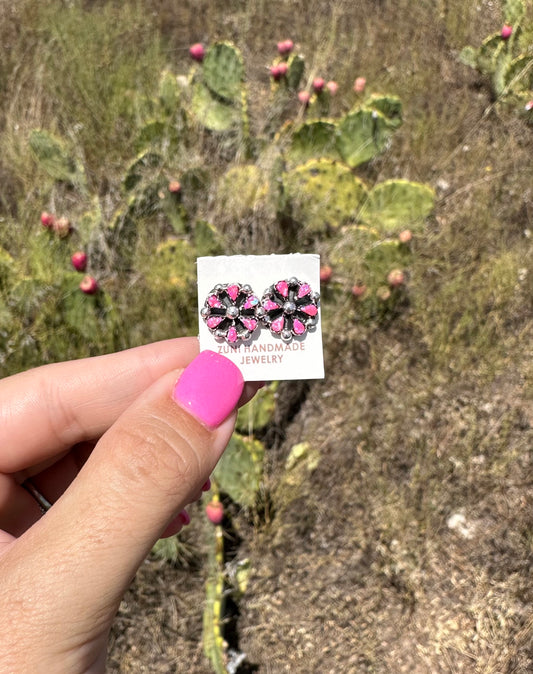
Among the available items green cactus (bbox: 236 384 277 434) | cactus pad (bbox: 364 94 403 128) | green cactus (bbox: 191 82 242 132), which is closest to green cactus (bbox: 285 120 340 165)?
cactus pad (bbox: 364 94 403 128)

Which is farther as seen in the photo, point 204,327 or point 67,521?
point 204,327

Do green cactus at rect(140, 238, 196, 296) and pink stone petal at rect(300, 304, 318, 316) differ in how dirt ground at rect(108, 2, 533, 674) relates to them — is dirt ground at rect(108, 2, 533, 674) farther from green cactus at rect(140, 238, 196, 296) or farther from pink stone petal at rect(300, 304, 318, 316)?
pink stone petal at rect(300, 304, 318, 316)

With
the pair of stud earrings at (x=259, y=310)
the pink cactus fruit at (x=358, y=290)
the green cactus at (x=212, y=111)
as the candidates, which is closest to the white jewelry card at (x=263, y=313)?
the pair of stud earrings at (x=259, y=310)

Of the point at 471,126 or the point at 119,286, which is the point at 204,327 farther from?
the point at 471,126

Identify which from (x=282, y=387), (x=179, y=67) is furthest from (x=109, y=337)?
(x=179, y=67)

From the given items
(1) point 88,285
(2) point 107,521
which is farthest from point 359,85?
(2) point 107,521

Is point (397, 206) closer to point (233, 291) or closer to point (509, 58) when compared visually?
point (509, 58)

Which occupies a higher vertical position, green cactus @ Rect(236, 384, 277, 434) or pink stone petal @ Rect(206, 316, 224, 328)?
pink stone petal @ Rect(206, 316, 224, 328)

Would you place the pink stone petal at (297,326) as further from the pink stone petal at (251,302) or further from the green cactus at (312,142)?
the green cactus at (312,142)
